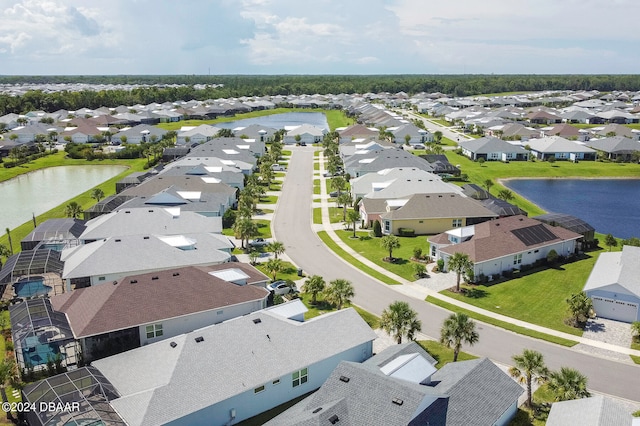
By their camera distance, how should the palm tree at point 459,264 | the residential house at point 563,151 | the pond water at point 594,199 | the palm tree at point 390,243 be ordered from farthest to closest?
the residential house at point 563,151 < the pond water at point 594,199 < the palm tree at point 390,243 < the palm tree at point 459,264

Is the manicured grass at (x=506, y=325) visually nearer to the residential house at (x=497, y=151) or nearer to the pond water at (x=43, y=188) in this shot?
the pond water at (x=43, y=188)

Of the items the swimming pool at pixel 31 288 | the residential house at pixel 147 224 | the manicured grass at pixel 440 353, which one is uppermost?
the residential house at pixel 147 224

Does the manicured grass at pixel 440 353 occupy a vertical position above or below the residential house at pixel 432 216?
below

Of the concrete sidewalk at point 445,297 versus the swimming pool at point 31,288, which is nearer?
the concrete sidewalk at point 445,297

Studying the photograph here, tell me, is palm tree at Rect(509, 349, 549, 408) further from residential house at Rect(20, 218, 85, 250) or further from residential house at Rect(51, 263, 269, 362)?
residential house at Rect(20, 218, 85, 250)

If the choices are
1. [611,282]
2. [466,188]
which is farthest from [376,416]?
[466,188]

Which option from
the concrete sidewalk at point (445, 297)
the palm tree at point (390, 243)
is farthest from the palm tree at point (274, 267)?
the palm tree at point (390, 243)
